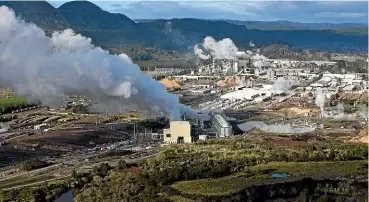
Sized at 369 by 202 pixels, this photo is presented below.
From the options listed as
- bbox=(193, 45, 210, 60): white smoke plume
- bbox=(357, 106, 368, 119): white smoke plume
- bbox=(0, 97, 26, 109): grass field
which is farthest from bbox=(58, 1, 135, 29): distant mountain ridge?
bbox=(357, 106, 368, 119): white smoke plume

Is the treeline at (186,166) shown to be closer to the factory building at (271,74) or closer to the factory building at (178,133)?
the factory building at (178,133)

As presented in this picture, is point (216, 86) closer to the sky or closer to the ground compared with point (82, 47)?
closer to the ground

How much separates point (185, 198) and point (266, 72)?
155 feet

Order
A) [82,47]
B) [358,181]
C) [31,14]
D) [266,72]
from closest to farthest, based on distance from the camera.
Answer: [358,181]
[82,47]
[266,72]
[31,14]

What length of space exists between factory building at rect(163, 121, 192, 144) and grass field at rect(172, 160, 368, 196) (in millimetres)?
7207

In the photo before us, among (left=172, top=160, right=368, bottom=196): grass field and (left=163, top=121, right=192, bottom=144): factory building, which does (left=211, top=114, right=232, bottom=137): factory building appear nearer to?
(left=163, top=121, right=192, bottom=144): factory building

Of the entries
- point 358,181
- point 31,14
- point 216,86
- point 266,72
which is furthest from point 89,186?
point 31,14

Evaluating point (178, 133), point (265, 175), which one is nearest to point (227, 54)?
point (178, 133)

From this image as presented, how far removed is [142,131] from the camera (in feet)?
103

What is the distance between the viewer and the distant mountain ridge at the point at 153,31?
109812mm

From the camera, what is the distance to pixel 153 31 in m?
126

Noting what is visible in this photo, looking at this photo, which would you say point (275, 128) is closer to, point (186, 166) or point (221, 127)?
point (221, 127)

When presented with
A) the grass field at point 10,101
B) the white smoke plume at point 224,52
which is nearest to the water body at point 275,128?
the grass field at point 10,101

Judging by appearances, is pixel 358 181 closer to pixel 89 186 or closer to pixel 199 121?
pixel 89 186
